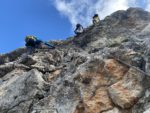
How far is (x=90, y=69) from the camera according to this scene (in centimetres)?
2230

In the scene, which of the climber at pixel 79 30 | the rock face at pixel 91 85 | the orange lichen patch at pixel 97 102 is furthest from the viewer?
the climber at pixel 79 30

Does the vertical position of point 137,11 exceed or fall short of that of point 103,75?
it exceeds it

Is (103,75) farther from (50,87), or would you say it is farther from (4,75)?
(4,75)

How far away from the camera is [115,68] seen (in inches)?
846

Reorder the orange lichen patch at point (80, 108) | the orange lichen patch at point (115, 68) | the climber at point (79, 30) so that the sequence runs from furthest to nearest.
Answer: the climber at point (79, 30) < the orange lichen patch at point (115, 68) < the orange lichen patch at point (80, 108)

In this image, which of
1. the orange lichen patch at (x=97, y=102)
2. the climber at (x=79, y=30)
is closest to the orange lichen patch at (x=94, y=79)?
the orange lichen patch at (x=97, y=102)

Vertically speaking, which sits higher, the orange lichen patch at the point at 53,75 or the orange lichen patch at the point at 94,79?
the orange lichen patch at the point at 53,75

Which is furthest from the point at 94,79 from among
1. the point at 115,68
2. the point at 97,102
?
the point at 97,102

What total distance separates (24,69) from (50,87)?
25.2ft

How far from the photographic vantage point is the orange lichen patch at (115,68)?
21.1 meters

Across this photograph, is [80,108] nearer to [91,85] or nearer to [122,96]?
[91,85]

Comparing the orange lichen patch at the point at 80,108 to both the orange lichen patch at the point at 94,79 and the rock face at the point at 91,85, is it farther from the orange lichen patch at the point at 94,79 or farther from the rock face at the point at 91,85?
the orange lichen patch at the point at 94,79

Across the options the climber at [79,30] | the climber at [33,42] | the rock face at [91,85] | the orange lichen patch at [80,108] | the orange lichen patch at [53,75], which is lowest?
the orange lichen patch at [80,108]

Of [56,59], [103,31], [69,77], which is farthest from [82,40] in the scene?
[69,77]
